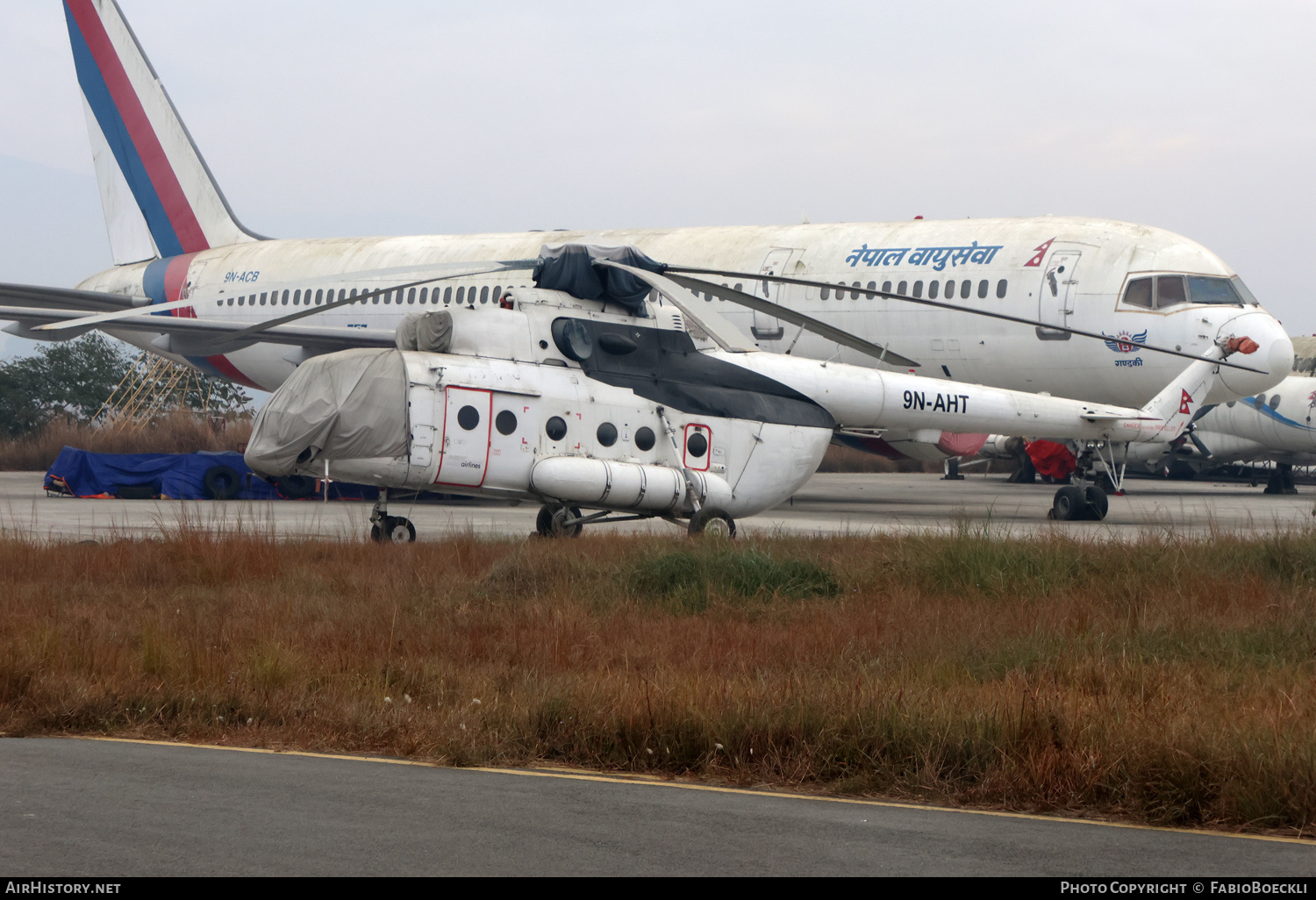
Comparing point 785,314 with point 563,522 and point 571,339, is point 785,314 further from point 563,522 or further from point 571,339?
point 563,522

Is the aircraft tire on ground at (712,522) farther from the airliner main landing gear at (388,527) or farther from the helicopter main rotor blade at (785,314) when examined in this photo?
the airliner main landing gear at (388,527)

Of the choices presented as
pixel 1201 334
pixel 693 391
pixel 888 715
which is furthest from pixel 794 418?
pixel 888 715

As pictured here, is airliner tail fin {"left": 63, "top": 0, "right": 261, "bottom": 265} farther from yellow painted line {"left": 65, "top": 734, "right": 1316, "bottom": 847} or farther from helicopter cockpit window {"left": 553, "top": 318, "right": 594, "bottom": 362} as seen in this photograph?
yellow painted line {"left": 65, "top": 734, "right": 1316, "bottom": 847}

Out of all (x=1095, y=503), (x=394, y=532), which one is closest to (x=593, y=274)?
(x=394, y=532)

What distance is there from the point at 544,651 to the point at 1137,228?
16.8 meters

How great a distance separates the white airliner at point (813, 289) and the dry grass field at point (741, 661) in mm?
4627

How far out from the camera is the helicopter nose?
20.4m

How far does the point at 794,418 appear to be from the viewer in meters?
16.0

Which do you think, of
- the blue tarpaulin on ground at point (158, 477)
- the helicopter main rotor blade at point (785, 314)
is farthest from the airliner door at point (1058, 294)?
the blue tarpaulin on ground at point (158, 477)

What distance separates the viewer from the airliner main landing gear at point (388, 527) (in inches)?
Answer: 567

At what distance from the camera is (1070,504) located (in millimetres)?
19375

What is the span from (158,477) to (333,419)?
38.9 feet

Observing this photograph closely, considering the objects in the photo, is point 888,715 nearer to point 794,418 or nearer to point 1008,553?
point 1008,553

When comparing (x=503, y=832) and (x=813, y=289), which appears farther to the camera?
(x=813, y=289)
